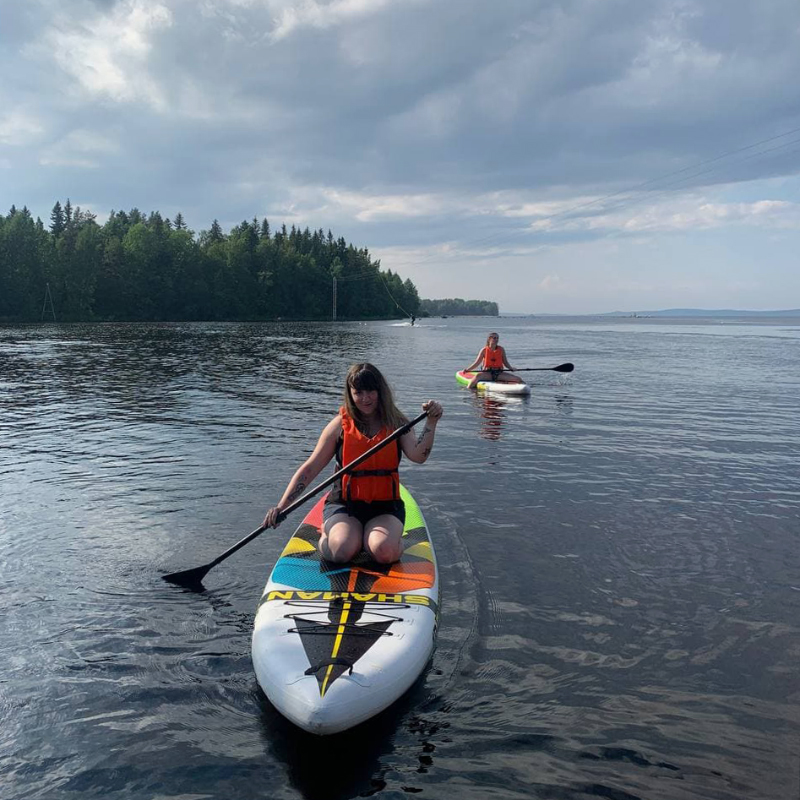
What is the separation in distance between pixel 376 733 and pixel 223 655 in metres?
1.68

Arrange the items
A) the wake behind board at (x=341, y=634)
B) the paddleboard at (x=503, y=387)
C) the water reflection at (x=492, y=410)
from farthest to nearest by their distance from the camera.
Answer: the paddleboard at (x=503, y=387) → the water reflection at (x=492, y=410) → the wake behind board at (x=341, y=634)

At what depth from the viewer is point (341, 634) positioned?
4574mm

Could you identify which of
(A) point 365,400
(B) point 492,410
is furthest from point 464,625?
(B) point 492,410

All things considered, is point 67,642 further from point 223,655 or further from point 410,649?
point 410,649

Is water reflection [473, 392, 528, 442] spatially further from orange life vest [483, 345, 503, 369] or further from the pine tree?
the pine tree

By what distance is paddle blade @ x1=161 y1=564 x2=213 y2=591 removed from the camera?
21.6ft

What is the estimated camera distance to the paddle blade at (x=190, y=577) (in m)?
6.58

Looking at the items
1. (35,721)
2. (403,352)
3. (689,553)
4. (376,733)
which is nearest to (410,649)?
(376,733)

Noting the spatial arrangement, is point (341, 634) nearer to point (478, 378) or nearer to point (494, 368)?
point (494, 368)

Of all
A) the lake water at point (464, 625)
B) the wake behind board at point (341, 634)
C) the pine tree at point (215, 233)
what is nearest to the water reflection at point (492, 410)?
the lake water at point (464, 625)

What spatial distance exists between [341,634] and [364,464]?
190 centimetres

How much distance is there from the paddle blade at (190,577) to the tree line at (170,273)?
312ft

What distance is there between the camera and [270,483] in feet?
34.2

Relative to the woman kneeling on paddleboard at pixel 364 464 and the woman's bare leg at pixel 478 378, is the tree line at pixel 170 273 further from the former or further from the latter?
the woman kneeling on paddleboard at pixel 364 464
